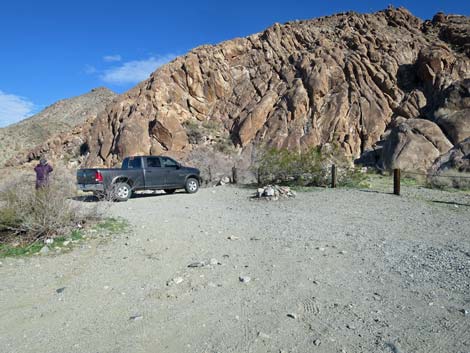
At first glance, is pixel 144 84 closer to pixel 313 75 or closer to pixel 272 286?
pixel 313 75

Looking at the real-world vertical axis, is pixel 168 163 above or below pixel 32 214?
above

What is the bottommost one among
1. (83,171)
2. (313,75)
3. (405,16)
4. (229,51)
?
(83,171)

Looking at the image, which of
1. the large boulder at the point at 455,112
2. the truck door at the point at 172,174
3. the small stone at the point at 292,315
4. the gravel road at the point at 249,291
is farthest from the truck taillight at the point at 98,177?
the large boulder at the point at 455,112

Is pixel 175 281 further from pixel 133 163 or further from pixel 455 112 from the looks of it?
pixel 455 112

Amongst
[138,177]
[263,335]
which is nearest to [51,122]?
[138,177]

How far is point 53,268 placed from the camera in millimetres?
6055

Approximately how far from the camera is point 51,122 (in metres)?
60.4

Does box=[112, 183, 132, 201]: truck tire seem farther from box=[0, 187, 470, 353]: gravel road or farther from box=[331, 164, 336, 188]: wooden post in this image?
box=[331, 164, 336, 188]: wooden post

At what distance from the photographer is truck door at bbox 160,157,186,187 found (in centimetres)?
1602

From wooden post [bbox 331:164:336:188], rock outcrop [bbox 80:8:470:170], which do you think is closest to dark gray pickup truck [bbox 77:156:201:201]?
wooden post [bbox 331:164:336:188]

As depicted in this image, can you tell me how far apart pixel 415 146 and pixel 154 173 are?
1738 cm

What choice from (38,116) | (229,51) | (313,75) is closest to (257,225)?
(313,75)

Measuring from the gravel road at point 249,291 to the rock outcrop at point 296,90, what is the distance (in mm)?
25782

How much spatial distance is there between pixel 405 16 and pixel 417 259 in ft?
164
